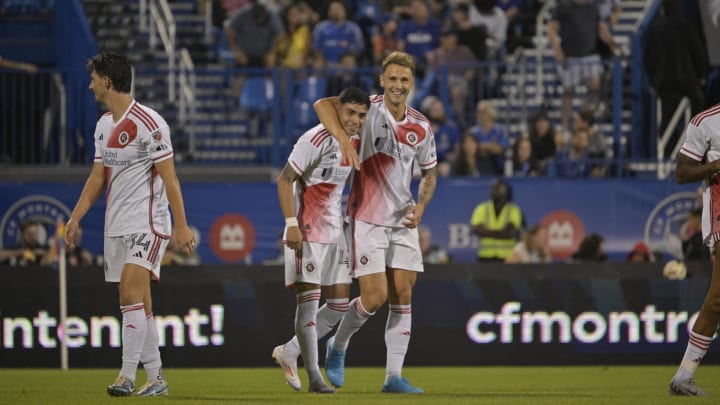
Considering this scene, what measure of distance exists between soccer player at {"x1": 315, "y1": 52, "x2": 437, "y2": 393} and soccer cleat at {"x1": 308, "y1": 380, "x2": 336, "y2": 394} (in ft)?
1.24

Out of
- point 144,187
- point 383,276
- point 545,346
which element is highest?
point 144,187

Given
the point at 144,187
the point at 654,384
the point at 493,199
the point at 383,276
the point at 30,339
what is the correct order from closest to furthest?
the point at 144,187
the point at 383,276
the point at 654,384
the point at 30,339
the point at 493,199

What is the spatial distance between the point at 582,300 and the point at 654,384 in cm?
379

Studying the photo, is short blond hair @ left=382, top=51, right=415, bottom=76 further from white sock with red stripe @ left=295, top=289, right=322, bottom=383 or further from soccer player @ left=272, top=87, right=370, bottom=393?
white sock with red stripe @ left=295, top=289, right=322, bottom=383

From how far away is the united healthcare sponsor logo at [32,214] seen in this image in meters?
20.2

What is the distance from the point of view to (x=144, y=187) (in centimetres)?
1102

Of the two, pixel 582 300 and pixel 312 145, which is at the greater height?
pixel 312 145

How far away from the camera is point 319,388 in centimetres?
1168

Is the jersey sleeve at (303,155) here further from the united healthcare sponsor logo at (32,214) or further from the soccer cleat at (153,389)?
the united healthcare sponsor logo at (32,214)

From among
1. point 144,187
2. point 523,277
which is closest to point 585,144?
point 523,277

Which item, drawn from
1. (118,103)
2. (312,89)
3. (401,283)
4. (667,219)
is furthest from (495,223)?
(118,103)

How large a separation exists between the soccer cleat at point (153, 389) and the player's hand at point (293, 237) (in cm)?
146

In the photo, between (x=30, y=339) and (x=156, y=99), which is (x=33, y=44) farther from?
(x=30, y=339)

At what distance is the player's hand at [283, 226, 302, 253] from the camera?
37.3ft
